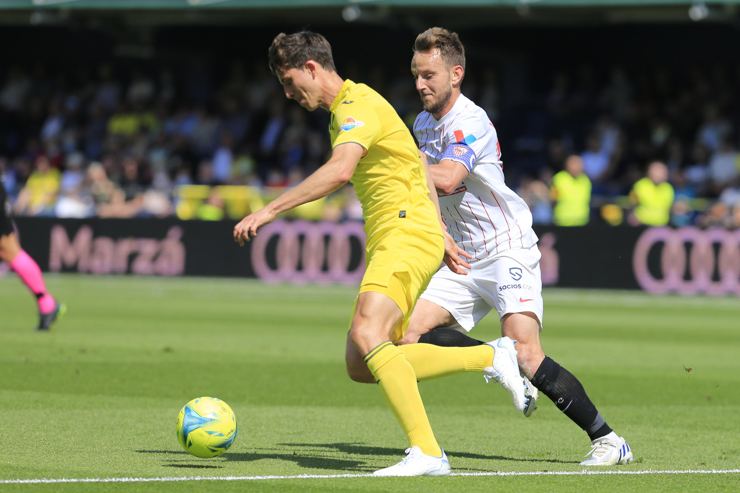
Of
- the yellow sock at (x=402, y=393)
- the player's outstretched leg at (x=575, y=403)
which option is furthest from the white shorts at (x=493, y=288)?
the yellow sock at (x=402, y=393)

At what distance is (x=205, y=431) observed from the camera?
23.6ft

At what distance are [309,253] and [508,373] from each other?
19255mm

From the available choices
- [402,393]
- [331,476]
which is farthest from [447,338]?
[331,476]

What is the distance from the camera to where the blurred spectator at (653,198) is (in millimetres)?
25109

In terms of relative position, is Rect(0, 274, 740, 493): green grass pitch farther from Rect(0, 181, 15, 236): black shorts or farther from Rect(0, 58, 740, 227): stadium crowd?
Rect(0, 58, 740, 227): stadium crowd

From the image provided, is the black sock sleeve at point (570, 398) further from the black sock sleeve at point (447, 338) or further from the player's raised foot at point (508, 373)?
the player's raised foot at point (508, 373)

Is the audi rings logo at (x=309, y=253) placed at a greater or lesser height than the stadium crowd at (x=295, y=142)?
lesser

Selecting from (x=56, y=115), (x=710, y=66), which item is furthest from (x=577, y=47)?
(x=56, y=115)

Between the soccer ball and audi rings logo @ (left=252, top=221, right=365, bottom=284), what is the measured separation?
18493 millimetres

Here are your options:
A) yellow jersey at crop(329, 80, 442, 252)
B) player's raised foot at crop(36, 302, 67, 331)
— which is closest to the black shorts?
player's raised foot at crop(36, 302, 67, 331)

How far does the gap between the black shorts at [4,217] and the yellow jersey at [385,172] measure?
8.43 metres

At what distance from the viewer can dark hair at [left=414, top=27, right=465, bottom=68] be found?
7.83 m

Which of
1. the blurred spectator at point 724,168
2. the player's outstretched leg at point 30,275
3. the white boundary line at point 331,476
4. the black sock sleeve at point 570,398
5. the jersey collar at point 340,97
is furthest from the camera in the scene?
the blurred spectator at point 724,168

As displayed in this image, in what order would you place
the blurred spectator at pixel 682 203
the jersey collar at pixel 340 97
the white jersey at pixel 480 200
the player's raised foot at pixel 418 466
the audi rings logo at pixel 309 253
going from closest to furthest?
1. the player's raised foot at pixel 418 466
2. the jersey collar at pixel 340 97
3. the white jersey at pixel 480 200
4. the blurred spectator at pixel 682 203
5. the audi rings logo at pixel 309 253
